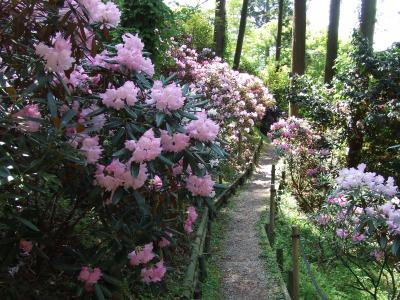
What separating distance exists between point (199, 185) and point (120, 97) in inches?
27.0

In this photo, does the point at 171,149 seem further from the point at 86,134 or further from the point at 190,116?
the point at 86,134

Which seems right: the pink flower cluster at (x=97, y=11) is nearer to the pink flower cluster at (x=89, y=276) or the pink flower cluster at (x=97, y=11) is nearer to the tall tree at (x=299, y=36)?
the pink flower cluster at (x=89, y=276)

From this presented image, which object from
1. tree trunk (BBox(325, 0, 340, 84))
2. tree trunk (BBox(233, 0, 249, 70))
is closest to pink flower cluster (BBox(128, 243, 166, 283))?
tree trunk (BBox(325, 0, 340, 84))

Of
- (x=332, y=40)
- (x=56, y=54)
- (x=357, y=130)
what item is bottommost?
(x=357, y=130)

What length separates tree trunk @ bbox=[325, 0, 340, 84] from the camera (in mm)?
13523

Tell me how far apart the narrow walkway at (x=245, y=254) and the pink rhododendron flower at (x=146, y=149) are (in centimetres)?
350

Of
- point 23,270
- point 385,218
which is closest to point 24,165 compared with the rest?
point 23,270

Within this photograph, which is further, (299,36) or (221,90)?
(299,36)

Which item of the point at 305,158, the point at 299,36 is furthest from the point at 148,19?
the point at 299,36

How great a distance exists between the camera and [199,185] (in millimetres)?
2695

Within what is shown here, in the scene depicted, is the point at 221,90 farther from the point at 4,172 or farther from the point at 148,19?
the point at 4,172

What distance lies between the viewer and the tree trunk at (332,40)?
44.4ft

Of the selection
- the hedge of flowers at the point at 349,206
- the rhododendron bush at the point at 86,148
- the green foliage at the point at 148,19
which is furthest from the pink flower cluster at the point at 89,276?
the green foliage at the point at 148,19

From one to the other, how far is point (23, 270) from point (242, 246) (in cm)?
486
